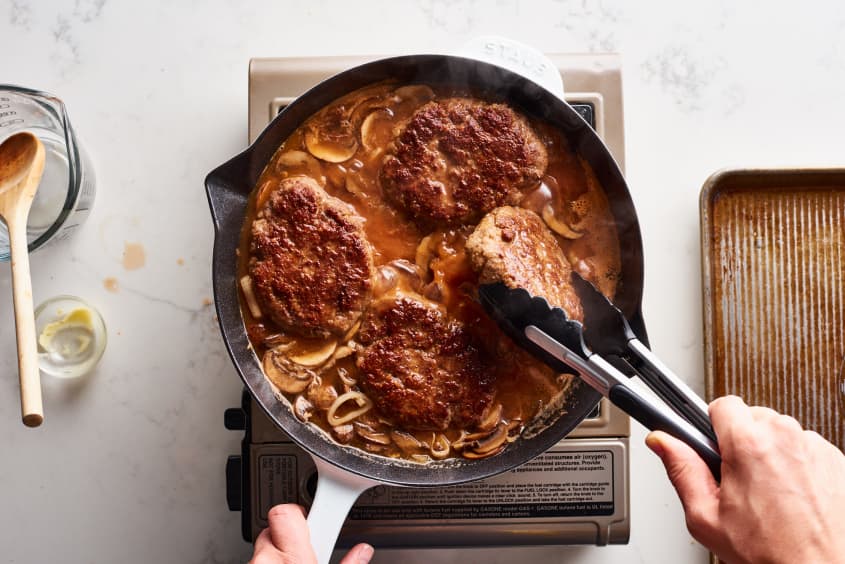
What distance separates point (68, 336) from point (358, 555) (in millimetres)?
1284

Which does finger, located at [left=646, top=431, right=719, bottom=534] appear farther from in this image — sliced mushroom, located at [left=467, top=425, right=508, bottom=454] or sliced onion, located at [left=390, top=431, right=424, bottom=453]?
sliced onion, located at [left=390, top=431, right=424, bottom=453]

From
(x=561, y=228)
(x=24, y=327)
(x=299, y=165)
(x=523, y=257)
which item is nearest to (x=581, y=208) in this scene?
(x=561, y=228)

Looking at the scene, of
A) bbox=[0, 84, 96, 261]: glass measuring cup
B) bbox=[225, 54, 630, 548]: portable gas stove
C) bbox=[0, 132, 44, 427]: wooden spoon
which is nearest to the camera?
bbox=[0, 132, 44, 427]: wooden spoon

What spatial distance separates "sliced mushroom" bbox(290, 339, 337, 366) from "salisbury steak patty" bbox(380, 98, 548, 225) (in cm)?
46

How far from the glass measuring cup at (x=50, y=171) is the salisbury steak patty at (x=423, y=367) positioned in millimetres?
1141

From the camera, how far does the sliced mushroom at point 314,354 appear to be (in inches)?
84.3

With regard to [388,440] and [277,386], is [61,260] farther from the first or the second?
[388,440]

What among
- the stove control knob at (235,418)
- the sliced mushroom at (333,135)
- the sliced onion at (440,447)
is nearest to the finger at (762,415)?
the sliced onion at (440,447)

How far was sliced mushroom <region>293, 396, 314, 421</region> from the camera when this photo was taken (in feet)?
7.00

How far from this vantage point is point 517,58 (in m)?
2.12

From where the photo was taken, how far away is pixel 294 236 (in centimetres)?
210

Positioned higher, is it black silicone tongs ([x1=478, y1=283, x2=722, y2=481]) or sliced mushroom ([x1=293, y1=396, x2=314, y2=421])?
black silicone tongs ([x1=478, y1=283, x2=722, y2=481])

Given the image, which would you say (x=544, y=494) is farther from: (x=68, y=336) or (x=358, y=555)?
(x=68, y=336)

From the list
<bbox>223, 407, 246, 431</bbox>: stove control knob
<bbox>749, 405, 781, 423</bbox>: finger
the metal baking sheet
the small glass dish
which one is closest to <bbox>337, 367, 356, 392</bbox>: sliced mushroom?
<bbox>223, 407, 246, 431</bbox>: stove control knob
